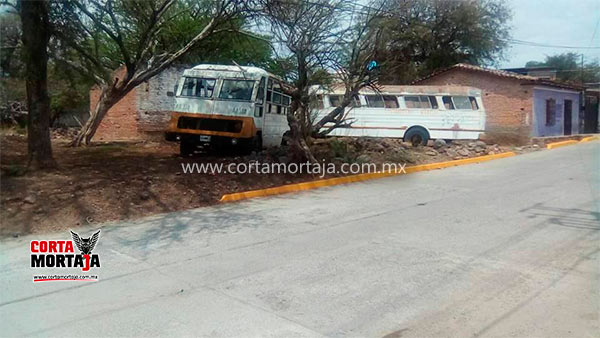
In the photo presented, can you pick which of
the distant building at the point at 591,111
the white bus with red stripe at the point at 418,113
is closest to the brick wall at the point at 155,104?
the white bus with red stripe at the point at 418,113

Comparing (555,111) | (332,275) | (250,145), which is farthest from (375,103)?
(332,275)

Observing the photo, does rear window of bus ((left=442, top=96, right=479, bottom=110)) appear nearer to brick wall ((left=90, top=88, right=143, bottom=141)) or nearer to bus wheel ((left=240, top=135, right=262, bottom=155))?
bus wheel ((left=240, top=135, right=262, bottom=155))

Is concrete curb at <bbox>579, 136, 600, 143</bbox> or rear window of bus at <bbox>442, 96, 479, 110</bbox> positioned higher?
rear window of bus at <bbox>442, 96, 479, 110</bbox>

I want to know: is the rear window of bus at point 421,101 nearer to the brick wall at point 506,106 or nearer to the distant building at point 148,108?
the brick wall at point 506,106

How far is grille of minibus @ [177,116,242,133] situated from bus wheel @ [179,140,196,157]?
0.42m

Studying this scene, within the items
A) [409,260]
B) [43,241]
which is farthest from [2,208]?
[409,260]

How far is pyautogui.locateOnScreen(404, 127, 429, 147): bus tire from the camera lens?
19.1m

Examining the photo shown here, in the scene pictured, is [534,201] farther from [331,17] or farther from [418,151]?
[418,151]

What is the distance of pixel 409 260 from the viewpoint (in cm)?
580

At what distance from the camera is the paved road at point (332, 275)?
4.09 m

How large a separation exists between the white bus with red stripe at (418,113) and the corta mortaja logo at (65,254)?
42.2ft

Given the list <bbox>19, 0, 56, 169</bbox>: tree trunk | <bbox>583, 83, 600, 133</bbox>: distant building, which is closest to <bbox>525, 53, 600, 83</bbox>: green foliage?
<bbox>583, 83, 600, 133</bbox>: distant building

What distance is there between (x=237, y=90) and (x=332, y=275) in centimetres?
863

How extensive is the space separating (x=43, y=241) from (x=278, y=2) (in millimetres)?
7156
